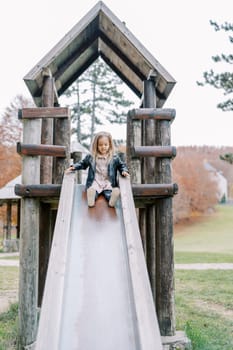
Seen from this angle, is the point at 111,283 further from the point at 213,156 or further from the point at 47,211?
the point at 213,156

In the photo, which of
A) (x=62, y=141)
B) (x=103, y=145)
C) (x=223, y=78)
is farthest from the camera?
(x=223, y=78)

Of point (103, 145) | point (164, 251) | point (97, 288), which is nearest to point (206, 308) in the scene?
point (164, 251)

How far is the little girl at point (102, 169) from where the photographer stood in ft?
13.3

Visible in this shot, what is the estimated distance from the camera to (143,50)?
478cm

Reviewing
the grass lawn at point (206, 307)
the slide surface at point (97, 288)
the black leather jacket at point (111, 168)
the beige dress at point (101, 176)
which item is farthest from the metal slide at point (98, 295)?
the grass lawn at point (206, 307)

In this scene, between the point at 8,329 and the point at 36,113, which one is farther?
the point at 8,329

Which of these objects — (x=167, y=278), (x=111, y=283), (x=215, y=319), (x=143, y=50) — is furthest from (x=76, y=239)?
(x=215, y=319)

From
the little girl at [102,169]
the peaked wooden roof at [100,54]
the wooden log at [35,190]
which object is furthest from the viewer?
the peaked wooden roof at [100,54]

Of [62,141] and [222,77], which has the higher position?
[222,77]

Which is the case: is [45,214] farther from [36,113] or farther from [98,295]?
[98,295]

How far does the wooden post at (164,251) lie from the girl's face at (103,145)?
0.69m

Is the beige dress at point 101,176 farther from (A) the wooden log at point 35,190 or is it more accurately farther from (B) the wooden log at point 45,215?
(B) the wooden log at point 45,215

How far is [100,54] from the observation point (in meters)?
6.31

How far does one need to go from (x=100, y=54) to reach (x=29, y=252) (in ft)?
12.0
